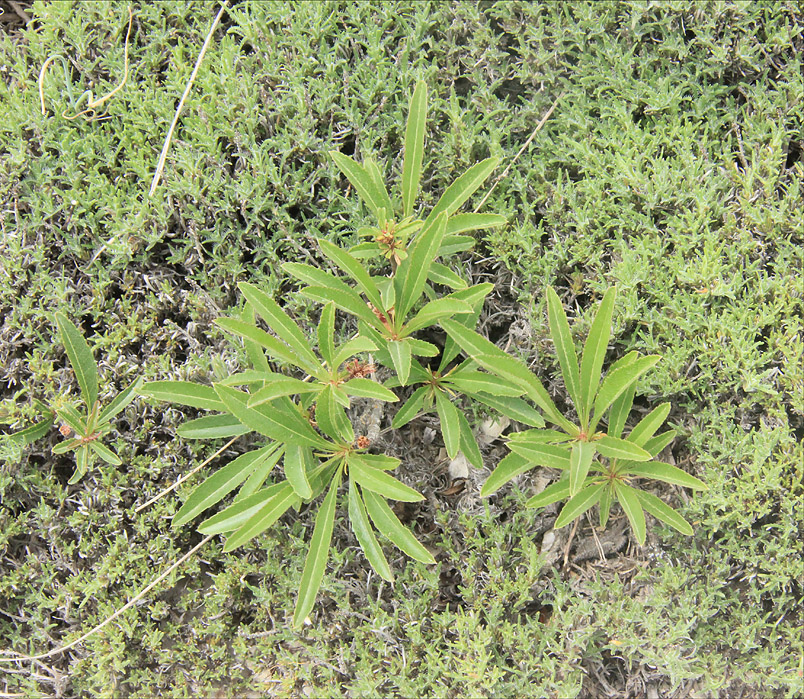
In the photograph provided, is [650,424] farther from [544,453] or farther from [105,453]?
[105,453]

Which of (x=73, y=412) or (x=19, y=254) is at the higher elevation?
(x=19, y=254)

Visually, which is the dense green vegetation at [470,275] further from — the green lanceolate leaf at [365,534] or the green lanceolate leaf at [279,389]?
the green lanceolate leaf at [279,389]

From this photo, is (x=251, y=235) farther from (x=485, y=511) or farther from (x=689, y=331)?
(x=689, y=331)

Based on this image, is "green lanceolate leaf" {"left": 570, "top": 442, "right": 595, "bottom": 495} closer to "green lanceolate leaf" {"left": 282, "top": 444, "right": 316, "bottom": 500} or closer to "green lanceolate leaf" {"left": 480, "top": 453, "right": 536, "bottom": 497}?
"green lanceolate leaf" {"left": 480, "top": 453, "right": 536, "bottom": 497}

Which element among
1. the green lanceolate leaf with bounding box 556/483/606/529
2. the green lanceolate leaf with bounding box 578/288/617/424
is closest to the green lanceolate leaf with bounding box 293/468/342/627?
the green lanceolate leaf with bounding box 556/483/606/529

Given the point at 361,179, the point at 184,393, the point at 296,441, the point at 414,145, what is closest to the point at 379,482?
the point at 296,441

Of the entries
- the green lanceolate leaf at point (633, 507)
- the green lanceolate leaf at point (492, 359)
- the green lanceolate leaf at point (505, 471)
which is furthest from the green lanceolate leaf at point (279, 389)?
the green lanceolate leaf at point (633, 507)

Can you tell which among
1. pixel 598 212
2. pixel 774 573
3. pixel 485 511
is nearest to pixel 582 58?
pixel 598 212

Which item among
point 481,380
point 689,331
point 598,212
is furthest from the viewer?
point 598,212
